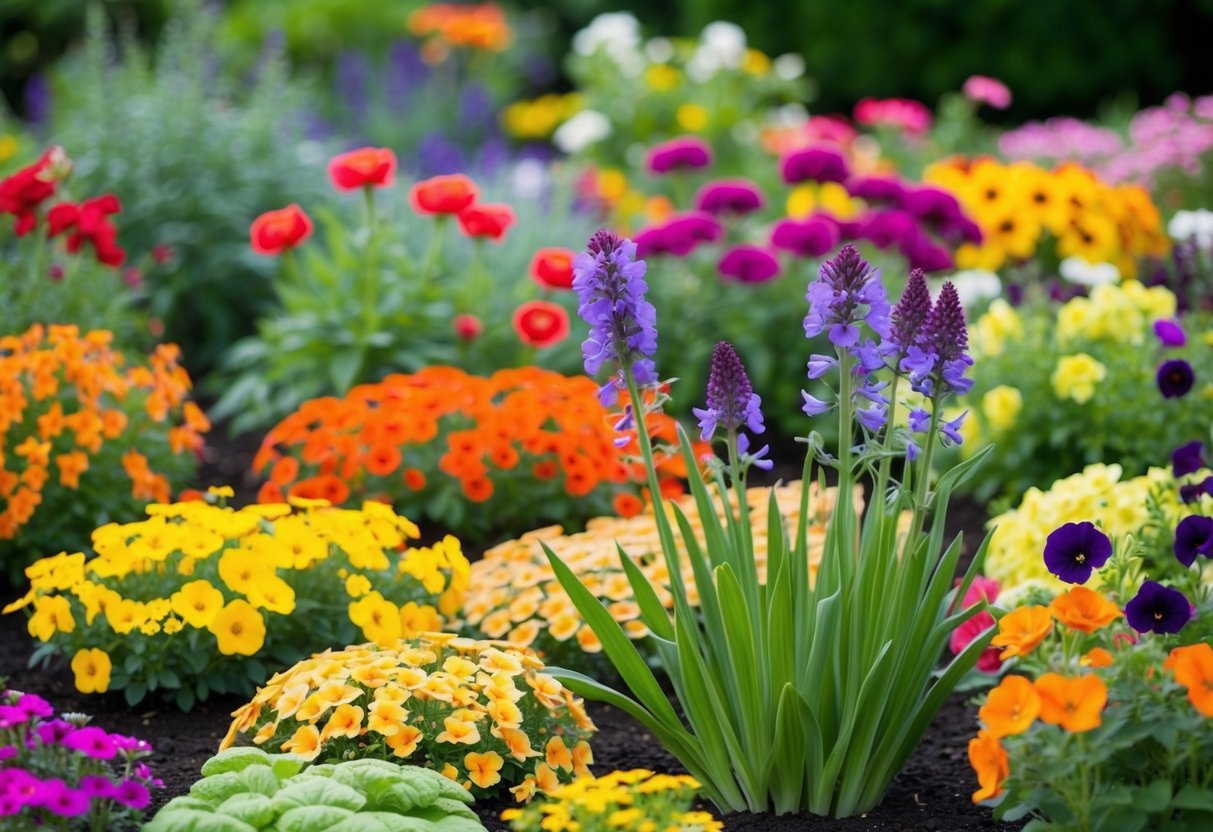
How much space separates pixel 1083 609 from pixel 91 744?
5.57 feet

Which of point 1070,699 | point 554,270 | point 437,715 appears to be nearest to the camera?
point 1070,699

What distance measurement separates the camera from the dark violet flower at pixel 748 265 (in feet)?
18.2

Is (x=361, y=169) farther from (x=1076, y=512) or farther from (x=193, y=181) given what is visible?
(x=1076, y=512)

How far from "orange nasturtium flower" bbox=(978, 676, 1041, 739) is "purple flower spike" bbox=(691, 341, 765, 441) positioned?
0.63 meters

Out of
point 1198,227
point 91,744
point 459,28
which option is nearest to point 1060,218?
point 1198,227

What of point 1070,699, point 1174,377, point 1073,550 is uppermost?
point 1174,377

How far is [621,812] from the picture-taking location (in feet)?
7.79

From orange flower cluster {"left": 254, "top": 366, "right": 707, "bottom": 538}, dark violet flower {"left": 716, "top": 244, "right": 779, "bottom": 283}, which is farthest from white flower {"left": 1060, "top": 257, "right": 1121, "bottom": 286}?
orange flower cluster {"left": 254, "top": 366, "right": 707, "bottom": 538}

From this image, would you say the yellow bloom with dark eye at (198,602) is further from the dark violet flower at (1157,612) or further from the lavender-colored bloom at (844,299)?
the dark violet flower at (1157,612)

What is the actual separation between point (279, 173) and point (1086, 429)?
3.92m

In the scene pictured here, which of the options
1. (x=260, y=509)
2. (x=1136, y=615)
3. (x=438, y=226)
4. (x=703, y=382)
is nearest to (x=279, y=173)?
(x=438, y=226)

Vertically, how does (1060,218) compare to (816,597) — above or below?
above

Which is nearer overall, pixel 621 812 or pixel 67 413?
pixel 621 812

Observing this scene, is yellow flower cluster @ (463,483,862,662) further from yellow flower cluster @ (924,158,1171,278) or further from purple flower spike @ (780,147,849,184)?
yellow flower cluster @ (924,158,1171,278)
